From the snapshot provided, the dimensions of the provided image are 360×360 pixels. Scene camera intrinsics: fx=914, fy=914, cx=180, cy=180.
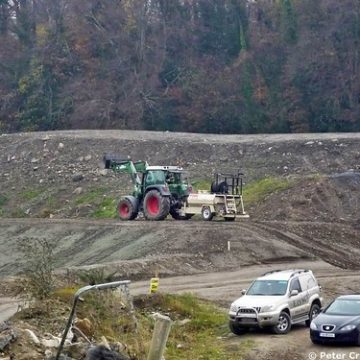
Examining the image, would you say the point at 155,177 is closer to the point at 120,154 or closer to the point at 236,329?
the point at 120,154

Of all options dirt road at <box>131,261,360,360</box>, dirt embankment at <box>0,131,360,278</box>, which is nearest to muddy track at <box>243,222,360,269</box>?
dirt embankment at <box>0,131,360,278</box>

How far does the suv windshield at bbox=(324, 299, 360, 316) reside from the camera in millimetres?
22209

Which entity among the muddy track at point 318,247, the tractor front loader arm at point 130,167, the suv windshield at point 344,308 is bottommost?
the muddy track at point 318,247

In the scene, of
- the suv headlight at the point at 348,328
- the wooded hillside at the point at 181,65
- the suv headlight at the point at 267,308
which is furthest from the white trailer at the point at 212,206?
the wooded hillside at the point at 181,65

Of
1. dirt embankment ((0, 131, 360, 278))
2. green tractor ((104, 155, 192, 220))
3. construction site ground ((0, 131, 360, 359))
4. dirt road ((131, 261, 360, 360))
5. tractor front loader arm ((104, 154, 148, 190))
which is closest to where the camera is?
dirt road ((131, 261, 360, 360))

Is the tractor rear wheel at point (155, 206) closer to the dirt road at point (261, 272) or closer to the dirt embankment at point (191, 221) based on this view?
the dirt embankment at point (191, 221)

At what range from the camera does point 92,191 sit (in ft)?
180

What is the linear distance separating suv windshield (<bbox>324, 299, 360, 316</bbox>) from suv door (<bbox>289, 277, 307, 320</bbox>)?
143cm

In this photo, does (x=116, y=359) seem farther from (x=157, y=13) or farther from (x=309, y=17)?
(x=157, y=13)

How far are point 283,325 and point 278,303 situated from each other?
588 millimetres

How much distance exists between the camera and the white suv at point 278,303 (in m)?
23.3

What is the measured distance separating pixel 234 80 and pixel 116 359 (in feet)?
210

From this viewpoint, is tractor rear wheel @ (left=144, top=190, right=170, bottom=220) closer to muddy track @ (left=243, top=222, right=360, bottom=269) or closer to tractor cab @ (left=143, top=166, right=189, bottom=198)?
tractor cab @ (left=143, top=166, right=189, bottom=198)

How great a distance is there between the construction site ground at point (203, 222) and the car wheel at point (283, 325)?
8.5 inches
